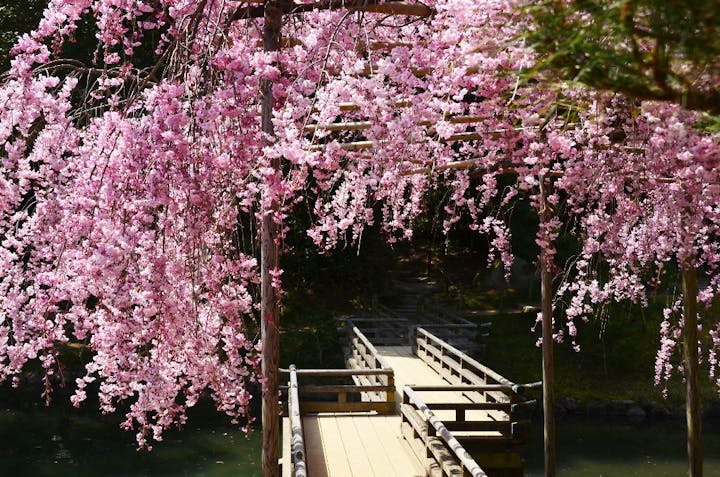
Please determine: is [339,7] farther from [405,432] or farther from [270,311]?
[405,432]

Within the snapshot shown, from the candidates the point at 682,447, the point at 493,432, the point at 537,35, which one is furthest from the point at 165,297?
the point at 682,447

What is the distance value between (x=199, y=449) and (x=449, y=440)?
970 cm

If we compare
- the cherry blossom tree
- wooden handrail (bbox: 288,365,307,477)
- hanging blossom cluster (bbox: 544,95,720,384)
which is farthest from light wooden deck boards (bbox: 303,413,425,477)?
hanging blossom cluster (bbox: 544,95,720,384)

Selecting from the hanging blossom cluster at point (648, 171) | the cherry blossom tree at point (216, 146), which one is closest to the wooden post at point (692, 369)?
the hanging blossom cluster at point (648, 171)

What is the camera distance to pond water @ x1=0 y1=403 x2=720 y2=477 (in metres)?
14.6

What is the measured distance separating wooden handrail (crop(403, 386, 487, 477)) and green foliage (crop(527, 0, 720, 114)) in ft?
13.4

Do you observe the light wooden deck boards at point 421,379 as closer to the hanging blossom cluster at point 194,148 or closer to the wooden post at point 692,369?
the wooden post at point 692,369

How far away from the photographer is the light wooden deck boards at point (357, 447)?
26.6 feet

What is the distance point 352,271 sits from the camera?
23.7m

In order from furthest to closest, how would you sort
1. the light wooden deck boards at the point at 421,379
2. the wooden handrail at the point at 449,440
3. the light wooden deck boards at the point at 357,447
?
the light wooden deck boards at the point at 421,379
the light wooden deck boards at the point at 357,447
the wooden handrail at the point at 449,440

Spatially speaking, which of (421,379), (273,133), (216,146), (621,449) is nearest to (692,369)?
(421,379)

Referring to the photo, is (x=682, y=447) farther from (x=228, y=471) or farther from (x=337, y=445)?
(x=337, y=445)

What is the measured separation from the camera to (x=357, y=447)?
29.4 ft

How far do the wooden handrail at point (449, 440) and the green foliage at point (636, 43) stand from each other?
407cm
